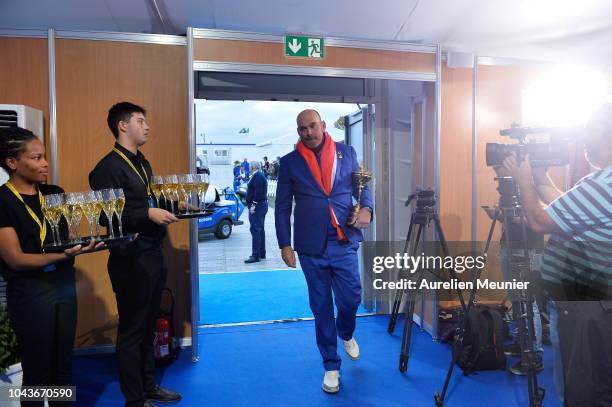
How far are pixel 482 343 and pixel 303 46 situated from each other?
253 cm

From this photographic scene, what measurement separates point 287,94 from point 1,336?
2831 millimetres

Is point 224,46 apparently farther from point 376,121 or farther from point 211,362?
point 211,362

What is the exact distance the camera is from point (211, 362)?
127 inches

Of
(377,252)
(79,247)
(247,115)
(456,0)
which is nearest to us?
(79,247)

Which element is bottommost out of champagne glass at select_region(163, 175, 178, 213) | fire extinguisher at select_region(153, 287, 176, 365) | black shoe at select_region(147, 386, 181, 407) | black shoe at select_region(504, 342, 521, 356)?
black shoe at select_region(147, 386, 181, 407)

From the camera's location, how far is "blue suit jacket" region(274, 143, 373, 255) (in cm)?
277

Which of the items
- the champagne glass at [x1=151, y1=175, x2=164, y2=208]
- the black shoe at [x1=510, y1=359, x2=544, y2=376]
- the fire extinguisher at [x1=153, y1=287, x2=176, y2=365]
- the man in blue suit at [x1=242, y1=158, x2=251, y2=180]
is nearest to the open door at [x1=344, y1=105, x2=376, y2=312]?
the black shoe at [x1=510, y1=359, x2=544, y2=376]

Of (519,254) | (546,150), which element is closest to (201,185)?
(546,150)

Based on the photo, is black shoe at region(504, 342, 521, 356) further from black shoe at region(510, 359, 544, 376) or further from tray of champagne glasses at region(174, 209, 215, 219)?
tray of champagne glasses at region(174, 209, 215, 219)

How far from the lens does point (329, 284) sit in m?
2.83

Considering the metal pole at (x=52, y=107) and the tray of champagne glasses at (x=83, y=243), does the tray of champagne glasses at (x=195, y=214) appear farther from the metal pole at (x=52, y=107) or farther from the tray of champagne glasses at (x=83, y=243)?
the metal pole at (x=52, y=107)

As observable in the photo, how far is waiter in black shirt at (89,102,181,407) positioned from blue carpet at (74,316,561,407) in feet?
2.03

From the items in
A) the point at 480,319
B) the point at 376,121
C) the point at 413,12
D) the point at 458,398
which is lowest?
the point at 458,398

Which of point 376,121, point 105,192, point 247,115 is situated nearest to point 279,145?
point 247,115
